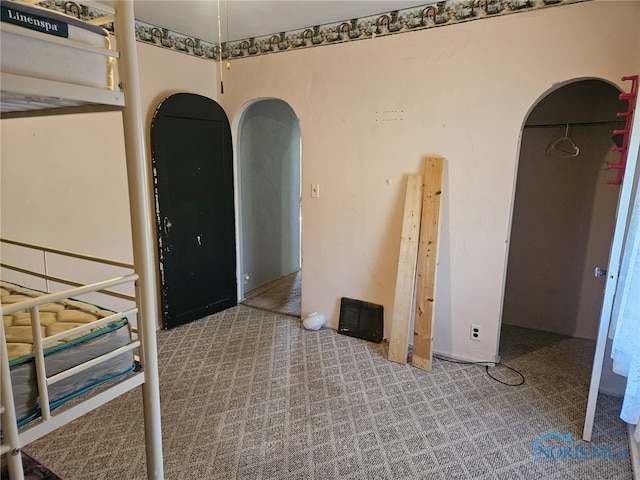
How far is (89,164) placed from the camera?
273cm

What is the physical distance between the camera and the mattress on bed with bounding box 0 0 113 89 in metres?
0.83

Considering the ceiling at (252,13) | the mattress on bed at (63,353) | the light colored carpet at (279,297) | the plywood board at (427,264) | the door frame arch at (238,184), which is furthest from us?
the light colored carpet at (279,297)

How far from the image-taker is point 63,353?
1064 mm

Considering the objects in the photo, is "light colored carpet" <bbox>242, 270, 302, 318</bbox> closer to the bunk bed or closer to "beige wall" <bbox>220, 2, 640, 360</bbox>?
"beige wall" <bbox>220, 2, 640, 360</bbox>

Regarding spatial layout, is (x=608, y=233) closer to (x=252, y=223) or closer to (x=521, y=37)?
(x=521, y=37)

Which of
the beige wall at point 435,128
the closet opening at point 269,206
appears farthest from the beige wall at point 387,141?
the closet opening at point 269,206

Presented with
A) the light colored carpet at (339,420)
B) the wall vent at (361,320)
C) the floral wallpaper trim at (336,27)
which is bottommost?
the light colored carpet at (339,420)

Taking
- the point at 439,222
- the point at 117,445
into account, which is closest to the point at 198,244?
the point at 117,445

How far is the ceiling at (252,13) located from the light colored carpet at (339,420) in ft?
8.29

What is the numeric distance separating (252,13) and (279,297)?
9.00ft

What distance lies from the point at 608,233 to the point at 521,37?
1768 mm

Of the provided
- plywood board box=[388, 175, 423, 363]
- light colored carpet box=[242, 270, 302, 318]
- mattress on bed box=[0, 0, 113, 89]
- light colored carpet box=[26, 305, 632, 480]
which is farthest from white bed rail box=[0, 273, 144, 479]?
light colored carpet box=[242, 270, 302, 318]

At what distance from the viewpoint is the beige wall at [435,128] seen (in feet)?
7.82

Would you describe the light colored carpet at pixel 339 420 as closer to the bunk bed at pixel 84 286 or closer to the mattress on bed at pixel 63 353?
the bunk bed at pixel 84 286
